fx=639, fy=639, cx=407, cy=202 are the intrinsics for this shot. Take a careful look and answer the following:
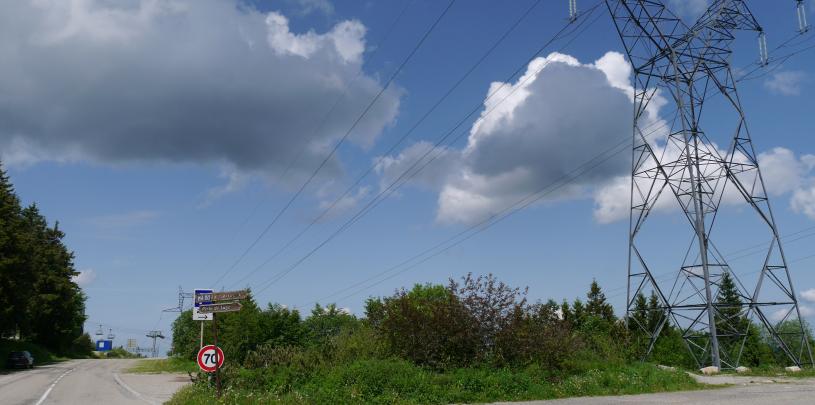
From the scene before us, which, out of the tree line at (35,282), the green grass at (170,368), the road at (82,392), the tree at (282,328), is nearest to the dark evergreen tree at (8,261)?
the tree line at (35,282)

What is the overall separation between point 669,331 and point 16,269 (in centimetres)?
5238

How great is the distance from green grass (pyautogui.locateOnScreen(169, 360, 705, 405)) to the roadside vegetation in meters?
0.03

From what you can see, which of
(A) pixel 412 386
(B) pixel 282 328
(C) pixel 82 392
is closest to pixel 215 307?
(A) pixel 412 386

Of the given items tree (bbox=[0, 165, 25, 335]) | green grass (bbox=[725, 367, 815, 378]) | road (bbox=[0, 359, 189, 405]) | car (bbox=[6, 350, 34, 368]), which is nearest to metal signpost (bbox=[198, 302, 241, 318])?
road (bbox=[0, 359, 189, 405])

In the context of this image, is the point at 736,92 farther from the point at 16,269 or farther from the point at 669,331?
the point at 16,269

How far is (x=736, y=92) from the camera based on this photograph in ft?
99.3

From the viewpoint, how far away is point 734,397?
1756cm

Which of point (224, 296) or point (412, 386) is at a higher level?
point (224, 296)

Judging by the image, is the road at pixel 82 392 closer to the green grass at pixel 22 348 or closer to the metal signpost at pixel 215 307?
the metal signpost at pixel 215 307

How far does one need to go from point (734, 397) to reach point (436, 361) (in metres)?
8.58

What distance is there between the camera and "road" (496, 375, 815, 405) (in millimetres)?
16438

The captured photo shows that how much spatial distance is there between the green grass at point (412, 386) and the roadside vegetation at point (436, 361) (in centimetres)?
3

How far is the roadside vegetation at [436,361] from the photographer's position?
18.0 meters

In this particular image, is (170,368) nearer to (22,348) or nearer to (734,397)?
(22,348)
